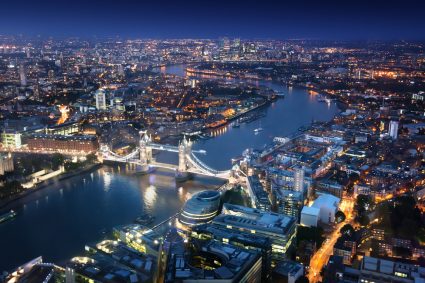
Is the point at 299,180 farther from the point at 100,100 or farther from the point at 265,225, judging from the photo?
the point at 100,100

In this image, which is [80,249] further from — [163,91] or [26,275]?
[163,91]

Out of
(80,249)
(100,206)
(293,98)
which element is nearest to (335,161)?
(100,206)

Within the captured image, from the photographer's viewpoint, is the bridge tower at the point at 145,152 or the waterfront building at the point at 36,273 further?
the bridge tower at the point at 145,152

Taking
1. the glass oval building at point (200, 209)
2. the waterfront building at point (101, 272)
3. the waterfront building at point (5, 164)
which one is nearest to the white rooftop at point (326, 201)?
the glass oval building at point (200, 209)

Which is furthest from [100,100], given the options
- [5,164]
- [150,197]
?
[150,197]

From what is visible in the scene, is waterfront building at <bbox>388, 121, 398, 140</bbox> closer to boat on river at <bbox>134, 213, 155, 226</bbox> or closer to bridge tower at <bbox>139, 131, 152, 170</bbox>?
bridge tower at <bbox>139, 131, 152, 170</bbox>

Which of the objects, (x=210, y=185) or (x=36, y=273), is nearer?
(x=36, y=273)

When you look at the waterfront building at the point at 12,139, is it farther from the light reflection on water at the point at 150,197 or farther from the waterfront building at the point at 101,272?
the waterfront building at the point at 101,272
